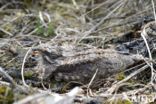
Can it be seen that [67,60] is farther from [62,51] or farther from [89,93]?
[89,93]

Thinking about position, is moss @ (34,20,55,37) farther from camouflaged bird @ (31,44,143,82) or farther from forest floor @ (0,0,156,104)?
camouflaged bird @ (31,44,143,82)

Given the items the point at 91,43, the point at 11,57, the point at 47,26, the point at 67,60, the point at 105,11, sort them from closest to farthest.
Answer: the point at 67,60 → the point at 11,57 → the point at 91,43 → the point at 47,26 → the point at 105,11

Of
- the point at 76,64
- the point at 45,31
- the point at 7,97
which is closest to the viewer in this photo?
the point at 7,97

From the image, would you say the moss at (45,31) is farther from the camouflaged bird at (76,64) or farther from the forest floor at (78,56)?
the camouflaged bird at (76,64)

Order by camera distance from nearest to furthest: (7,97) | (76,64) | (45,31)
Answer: (7,97) → (76,64) → (45,31)

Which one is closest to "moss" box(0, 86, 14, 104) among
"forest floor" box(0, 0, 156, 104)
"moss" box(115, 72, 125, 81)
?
"forest floor" box(0, 0, 156, 104)

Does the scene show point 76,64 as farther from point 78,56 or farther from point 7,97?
point 7,97

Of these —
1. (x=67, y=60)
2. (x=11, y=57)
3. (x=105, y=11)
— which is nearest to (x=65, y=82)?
(x=67, y=60)

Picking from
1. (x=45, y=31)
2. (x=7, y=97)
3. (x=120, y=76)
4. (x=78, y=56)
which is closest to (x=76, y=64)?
(x=78, y=56)
